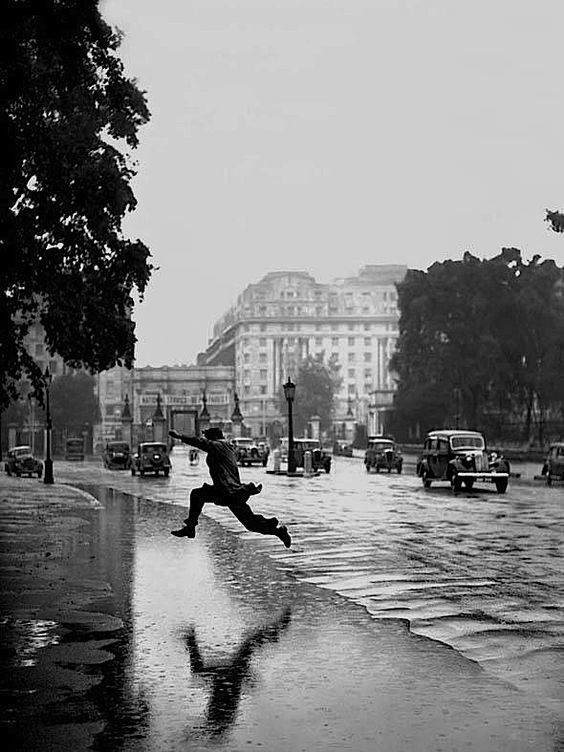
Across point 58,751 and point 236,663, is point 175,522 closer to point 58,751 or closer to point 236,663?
point 236,663

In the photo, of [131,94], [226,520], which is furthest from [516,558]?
[131,94]

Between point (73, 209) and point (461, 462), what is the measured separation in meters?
15.4

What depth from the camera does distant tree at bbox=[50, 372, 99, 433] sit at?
418 feet

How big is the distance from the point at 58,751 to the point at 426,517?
20781mm

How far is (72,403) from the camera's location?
128 meters

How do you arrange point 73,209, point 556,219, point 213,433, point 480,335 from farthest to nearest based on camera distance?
point 480,335 < point 556,219 < point 73,209 < point 213,433

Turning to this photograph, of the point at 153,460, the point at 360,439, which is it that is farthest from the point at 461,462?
the point at 360,439

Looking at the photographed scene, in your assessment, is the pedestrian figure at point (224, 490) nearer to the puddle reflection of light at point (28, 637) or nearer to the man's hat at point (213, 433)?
the man's hat at point (213, 433)

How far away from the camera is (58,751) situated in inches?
253

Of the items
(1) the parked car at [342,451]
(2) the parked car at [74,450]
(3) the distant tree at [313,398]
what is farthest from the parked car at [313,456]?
(3) the distant tree at [313,398]

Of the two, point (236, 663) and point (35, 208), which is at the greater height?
point (35, 208)

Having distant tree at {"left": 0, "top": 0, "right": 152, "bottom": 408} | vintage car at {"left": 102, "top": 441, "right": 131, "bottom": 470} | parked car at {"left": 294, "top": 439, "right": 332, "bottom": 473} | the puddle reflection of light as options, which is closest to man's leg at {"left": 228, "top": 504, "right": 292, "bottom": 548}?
the puddle reflection of light

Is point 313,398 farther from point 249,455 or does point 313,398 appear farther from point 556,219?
point 556,219

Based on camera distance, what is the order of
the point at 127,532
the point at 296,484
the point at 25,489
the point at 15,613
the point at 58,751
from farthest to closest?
1. the point at 296,484
2. the point at 25,489
3. the point at 127,532
4. the point at 15,613
5. the point at 58,751
